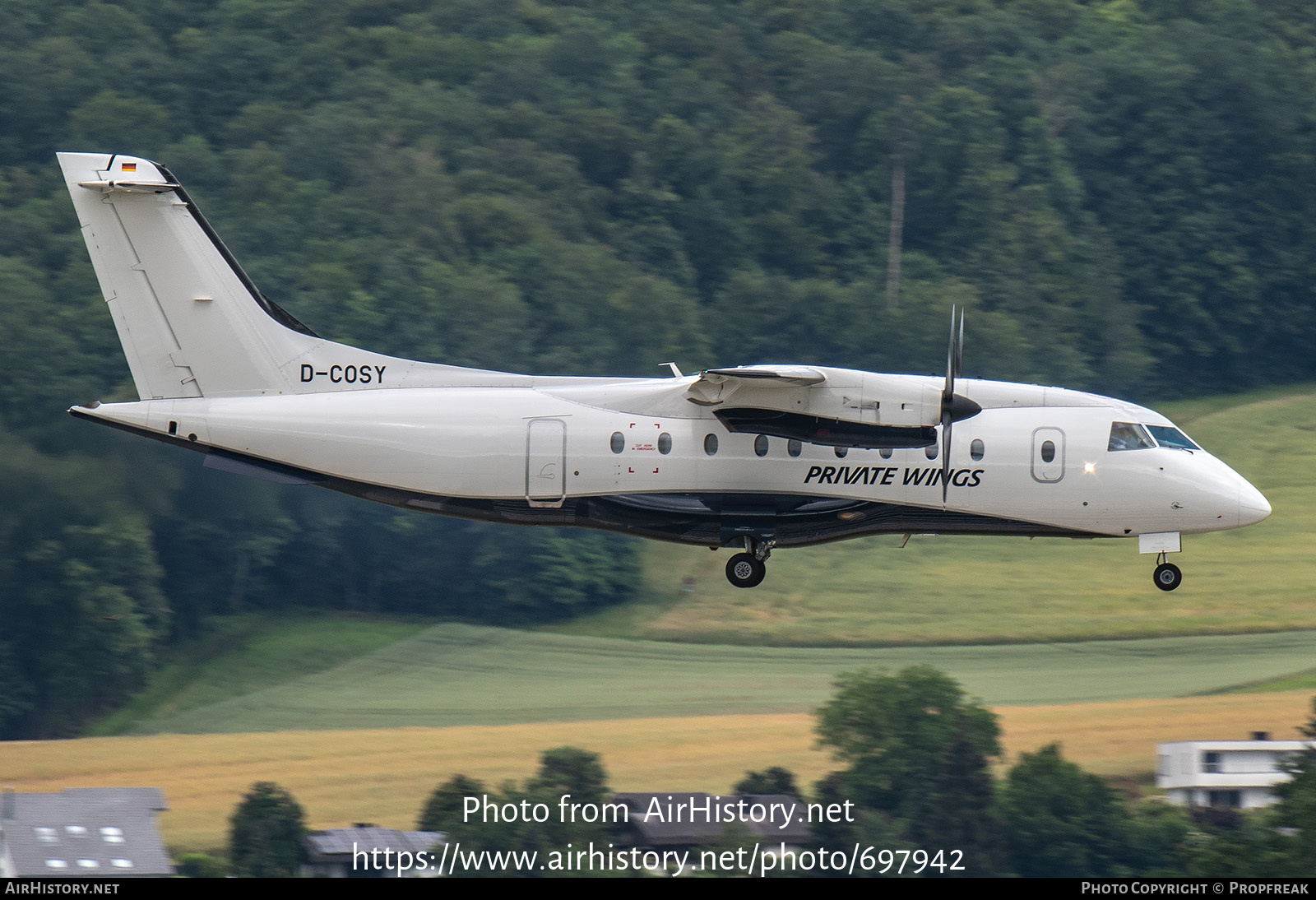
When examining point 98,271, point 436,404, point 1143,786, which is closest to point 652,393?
point 436,404

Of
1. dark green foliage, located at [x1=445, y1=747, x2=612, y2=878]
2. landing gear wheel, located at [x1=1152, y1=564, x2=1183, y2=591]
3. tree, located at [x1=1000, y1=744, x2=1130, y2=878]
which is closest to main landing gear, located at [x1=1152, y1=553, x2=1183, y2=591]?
landing gear wheel, located at [x1=1152, y1=564, x2=1183, y2=591]

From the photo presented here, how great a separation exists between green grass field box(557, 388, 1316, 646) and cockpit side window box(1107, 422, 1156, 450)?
32187 mm

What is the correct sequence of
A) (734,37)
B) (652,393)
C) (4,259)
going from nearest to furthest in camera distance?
(652,393) < (4,259) < (734,37)

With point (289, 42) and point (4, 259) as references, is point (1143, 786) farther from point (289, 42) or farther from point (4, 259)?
point (289, 42)

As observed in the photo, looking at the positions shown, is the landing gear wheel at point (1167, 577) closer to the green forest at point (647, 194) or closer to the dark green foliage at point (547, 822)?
the dark green foliage at point (547, 822)

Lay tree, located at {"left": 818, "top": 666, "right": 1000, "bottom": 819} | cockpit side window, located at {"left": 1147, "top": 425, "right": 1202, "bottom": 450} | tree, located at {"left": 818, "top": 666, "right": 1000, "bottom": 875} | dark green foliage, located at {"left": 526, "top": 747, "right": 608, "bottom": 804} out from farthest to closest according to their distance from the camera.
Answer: tree, located at {"left": 818, "top": 666, "right": 1000, "bottom": 819} < tree, located at {"left": 818, "top": 666, "right": 1000, "bottom": 875} < dark green foliage, located at {"left": 526, "top": 747, "right": 608, "bottom": 804} < cockpit side window, located at {"left": 1147, "top": 425, "right": 1202, "bottom": 450}

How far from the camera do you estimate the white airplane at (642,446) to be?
85.4ft

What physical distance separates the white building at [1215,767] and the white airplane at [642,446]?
25.3 m

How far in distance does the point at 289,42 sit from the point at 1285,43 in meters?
60.8

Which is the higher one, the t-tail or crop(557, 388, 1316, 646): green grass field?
the t-tail

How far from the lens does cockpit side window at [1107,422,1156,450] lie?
86.9 feet

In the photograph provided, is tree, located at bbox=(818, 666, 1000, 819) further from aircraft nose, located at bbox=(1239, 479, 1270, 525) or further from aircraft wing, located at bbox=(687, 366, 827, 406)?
aircraft wing, located at bbox=(687, 366, 827, 406)

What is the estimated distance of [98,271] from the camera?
26.9 metres

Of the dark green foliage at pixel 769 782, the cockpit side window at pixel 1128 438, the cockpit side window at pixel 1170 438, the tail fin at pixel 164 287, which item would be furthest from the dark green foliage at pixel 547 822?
the cockpit side window at pixel 1170 438
